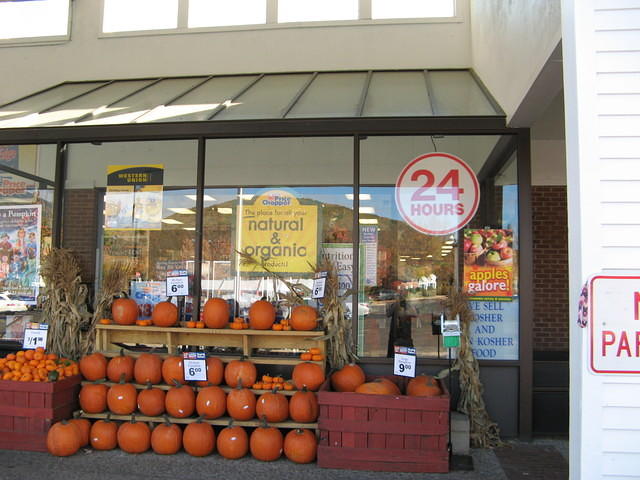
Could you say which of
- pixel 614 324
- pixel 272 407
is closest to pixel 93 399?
pixel 272 407

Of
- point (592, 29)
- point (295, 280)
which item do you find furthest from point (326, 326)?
point (592, 29)

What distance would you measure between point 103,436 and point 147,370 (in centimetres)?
70

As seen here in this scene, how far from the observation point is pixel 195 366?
5.01 m

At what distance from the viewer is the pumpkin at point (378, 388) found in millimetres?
4730

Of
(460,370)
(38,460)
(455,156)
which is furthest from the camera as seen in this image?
(455,156)

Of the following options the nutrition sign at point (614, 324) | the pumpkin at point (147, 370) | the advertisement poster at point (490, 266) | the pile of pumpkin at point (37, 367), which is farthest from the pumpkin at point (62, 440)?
the nutrition sign at point (614, 324)

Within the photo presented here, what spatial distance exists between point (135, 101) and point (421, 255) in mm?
4092

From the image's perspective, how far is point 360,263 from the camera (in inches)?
230

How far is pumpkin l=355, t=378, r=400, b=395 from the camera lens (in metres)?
4.73

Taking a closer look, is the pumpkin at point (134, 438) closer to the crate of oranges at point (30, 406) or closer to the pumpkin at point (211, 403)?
the pumpkin at point (211, 403)

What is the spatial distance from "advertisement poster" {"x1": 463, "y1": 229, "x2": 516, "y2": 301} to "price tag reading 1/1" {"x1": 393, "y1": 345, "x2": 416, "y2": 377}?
1.13m

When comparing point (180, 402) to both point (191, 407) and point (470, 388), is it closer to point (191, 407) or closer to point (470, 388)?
point (191, 407)

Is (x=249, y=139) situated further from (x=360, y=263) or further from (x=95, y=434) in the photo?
(x=95, y=434)

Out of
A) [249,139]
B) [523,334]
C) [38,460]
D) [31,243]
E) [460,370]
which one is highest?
[249,139]
